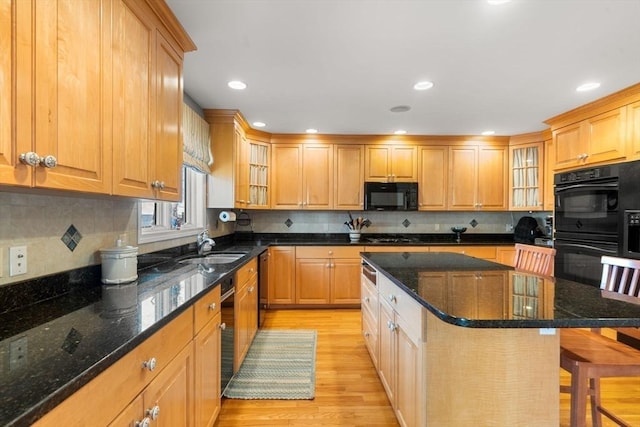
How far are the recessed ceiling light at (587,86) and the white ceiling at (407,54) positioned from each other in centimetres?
5

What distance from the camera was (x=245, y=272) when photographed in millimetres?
2510

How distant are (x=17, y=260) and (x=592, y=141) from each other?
14.5 feet

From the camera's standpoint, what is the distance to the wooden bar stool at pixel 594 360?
1303 mm

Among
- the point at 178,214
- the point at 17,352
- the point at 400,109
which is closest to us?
the point at 17,352

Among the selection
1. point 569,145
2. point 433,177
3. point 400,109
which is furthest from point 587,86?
point 433,177

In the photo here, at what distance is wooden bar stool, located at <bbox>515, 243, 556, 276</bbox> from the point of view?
7.43 feet

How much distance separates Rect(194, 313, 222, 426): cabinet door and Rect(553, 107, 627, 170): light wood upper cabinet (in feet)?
12.2

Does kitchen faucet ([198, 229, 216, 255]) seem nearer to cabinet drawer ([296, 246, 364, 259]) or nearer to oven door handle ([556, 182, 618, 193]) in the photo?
cabinet drawer ([296, 246, 364, 259])

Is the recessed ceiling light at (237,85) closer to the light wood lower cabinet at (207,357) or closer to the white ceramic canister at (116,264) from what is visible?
the white ceramic canister at (116,264)

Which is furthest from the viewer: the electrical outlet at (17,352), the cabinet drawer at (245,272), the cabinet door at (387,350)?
the cabinet drawer at (245,272)

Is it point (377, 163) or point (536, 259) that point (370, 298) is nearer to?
point (536, 259)

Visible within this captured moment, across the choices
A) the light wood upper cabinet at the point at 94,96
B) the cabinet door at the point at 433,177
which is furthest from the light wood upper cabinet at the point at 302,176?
the light wood upper cabinet at the point at 94,96

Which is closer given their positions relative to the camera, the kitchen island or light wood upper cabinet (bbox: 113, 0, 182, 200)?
the kitchen island

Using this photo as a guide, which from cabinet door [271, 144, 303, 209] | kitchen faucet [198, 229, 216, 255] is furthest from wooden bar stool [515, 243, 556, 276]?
kitchen faucet [198, 229, 216, 255]
